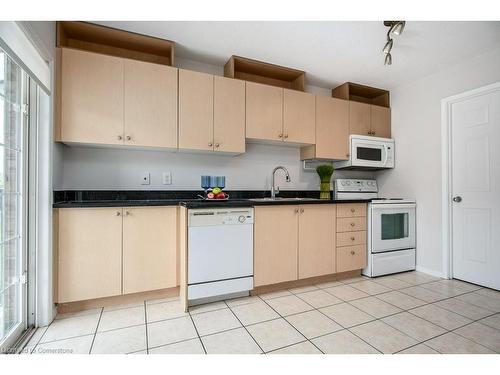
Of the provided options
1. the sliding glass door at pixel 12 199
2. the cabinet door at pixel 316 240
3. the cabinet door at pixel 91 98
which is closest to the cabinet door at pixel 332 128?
the cabinet door at pixel 316 240

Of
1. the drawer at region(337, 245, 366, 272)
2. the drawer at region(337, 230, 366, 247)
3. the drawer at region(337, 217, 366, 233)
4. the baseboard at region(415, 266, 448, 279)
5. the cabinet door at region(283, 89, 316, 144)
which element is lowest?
the baseboard at region(415, 266, 448, 279)

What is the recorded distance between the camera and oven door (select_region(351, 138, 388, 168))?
3062mm

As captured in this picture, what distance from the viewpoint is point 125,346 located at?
1.51 m

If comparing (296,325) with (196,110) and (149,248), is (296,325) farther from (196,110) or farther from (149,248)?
(196,110)

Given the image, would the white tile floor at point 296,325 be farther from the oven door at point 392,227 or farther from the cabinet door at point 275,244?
the oven door at point 392,227

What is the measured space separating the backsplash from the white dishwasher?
72 centimetres

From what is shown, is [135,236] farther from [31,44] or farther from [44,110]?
→ [31,44]

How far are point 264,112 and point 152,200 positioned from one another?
4.61ft

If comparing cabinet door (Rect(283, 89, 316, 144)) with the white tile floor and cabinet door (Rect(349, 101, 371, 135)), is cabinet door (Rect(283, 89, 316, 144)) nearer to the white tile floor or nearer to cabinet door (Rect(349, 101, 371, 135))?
cabinet door (Rect(349, 101, 371, 135))

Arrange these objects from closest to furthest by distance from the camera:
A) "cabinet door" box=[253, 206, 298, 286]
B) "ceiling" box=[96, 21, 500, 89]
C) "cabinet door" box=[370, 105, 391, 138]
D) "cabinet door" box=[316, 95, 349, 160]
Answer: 1. "ceiling" box=[96, 21, 500, 89]
2. "cabinet door" box=[253, 206, 298, 286]
3. "cabinet door" box=[316, 95, 349, 160]
4. "cabinet door" box=[370, 105, 391, 138]

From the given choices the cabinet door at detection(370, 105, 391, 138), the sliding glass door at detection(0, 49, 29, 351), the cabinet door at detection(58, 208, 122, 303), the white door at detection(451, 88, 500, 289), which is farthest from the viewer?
the cabinet door at detection(370, 105, 391, 138)

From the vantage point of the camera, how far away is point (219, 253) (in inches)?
81.6

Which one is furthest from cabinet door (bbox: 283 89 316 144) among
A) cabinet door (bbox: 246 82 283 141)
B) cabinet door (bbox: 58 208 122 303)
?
cabinet door (bbox: 58 208 122 303)
